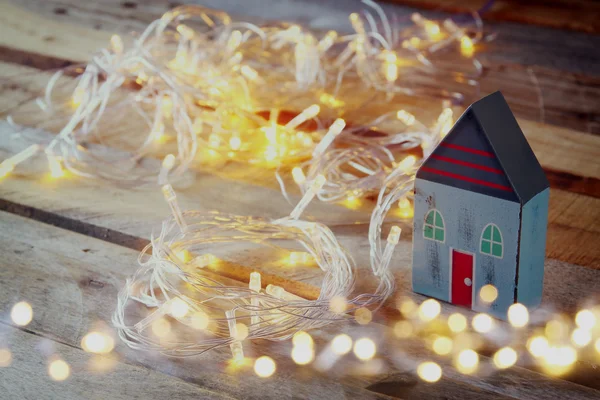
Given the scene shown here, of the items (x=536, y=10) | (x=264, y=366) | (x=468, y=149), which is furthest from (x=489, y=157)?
(x=536, y=10)

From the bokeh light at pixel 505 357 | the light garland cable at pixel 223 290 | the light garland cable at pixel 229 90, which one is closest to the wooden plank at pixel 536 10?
the light garland cable at pixel 229 90

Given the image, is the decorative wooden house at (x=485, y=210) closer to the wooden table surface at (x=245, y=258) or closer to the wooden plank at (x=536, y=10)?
the wooden table surface at (x=245, y=258)

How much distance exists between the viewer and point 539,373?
102 cm

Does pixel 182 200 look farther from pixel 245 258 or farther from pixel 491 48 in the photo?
pixel 491 48

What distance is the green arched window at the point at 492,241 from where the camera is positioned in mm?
1030

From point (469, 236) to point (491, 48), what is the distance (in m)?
1.12

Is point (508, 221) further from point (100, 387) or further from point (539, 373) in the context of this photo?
point (100, 387)

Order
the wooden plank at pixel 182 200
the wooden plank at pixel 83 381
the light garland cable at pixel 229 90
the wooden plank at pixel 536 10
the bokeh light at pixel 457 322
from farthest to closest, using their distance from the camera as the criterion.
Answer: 1. the wooden plank at pixel 536 10
2. the light garland cable at pixel 229 90
3. the wooden plank at pixel 182 200
4. the bokeh light at pixel 457 322
5. the wooden plank at pixel 83 381

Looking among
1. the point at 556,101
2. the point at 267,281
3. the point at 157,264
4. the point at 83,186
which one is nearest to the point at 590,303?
the point at 267,281

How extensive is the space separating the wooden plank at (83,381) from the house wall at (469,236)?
338 mm

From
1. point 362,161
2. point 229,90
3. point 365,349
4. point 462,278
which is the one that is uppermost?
point 229,90

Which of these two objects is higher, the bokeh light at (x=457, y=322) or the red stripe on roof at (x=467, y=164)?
the red stripe on roof at (x=467, y=164)

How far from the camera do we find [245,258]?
1270 mm

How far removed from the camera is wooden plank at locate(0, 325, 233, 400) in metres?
0.99
